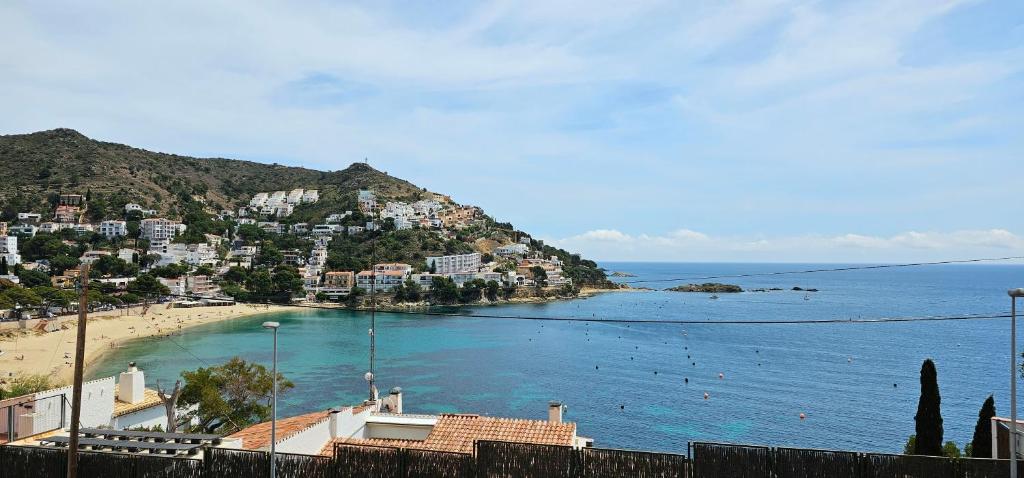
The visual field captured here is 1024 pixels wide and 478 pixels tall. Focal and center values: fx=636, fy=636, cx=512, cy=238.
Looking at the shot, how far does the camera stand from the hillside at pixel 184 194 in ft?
349

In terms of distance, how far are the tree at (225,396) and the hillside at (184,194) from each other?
261 feet

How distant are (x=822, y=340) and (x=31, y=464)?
64183 mm

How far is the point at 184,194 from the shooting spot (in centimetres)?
12700

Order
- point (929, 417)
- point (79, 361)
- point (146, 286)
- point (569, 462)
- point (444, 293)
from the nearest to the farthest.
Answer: point (79, 361) → point (569, 462) → point (929, 417) → point (146, 286) → point (444, 293)

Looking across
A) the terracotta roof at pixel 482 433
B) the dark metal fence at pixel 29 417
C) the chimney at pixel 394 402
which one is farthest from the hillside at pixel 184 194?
the terracotta roof at pixel 482 433

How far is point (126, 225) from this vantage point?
331 feet

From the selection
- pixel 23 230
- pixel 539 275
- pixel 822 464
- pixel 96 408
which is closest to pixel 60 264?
pixel 23 230

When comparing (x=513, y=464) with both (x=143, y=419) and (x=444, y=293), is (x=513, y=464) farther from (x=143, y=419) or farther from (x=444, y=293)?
(x=444, y=293)

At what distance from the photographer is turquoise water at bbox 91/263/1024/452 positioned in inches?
1237

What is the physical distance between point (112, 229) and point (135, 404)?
98684mm

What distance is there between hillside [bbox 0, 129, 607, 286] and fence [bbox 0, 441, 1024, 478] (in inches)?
3606

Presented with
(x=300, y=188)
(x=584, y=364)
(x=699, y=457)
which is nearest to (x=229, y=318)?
(x=584, y=364)

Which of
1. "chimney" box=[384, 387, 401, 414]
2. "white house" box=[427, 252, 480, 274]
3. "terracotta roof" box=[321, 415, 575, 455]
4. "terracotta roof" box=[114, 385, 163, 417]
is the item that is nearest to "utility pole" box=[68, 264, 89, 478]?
"terracotta roof" box=[321, 415, 575, 455]

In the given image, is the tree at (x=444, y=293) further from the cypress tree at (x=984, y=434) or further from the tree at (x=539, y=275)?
the cypress tree at (x=984, y=434)
